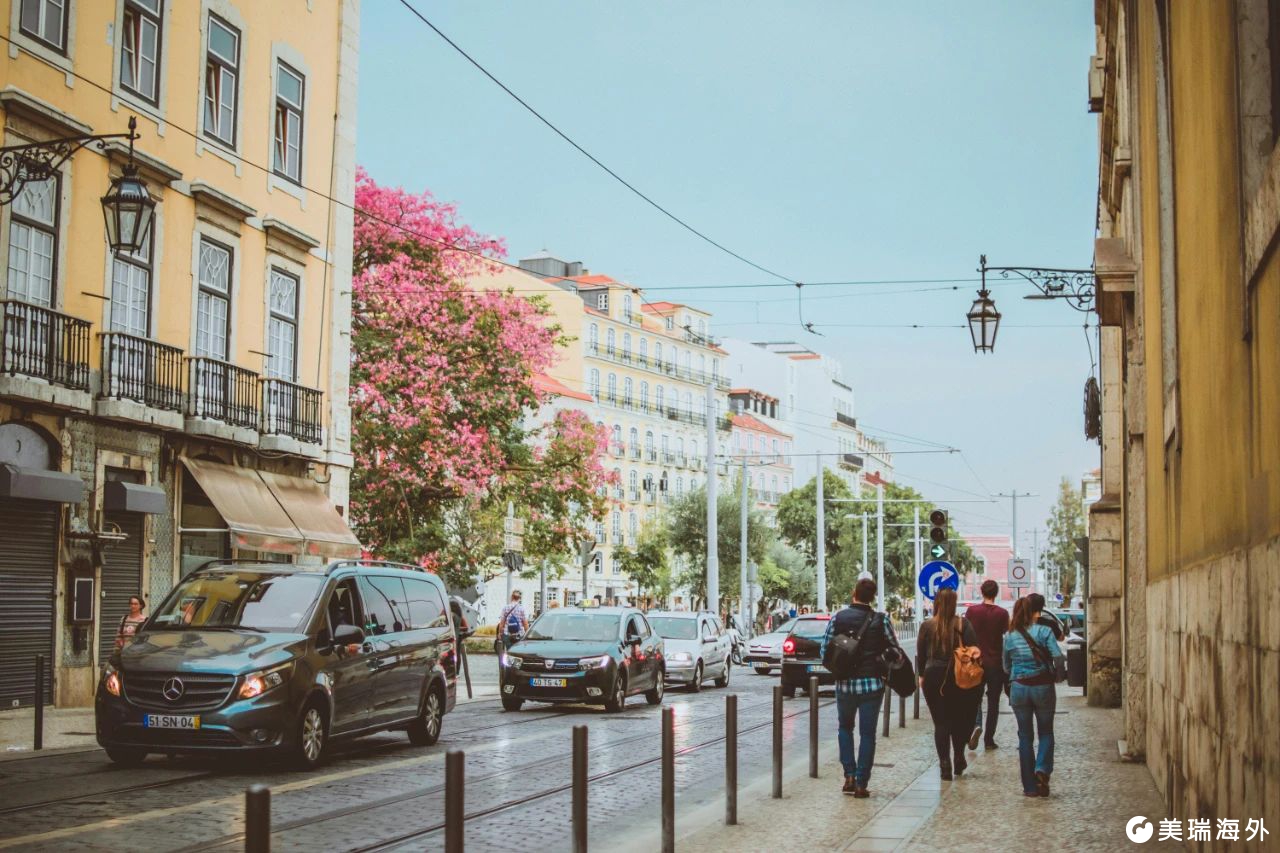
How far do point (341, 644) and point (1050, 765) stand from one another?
6.76 meters

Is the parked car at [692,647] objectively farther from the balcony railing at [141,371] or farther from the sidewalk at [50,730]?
the sidewalk at [50,730]

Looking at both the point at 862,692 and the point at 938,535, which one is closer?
the point at 862,692

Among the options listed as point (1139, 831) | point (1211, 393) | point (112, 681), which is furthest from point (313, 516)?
point (1211, 393)

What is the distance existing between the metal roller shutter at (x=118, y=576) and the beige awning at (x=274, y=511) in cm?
142

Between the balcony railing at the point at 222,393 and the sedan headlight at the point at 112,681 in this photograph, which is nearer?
the sedan headlight at the point at 112,681

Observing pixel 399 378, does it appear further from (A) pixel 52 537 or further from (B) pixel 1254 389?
(B) pixel 1254 389

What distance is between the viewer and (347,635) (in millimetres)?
15469

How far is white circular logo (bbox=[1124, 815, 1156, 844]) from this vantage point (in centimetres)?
1005

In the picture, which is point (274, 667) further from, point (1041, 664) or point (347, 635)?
point (1041, 664)

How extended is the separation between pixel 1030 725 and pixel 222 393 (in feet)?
55.7

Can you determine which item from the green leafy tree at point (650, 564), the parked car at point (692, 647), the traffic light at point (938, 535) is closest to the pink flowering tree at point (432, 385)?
the parked car at point (692, 647)

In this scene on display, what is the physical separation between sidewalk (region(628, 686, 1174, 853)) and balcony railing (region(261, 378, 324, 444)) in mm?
14335

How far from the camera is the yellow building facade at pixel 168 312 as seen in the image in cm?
2153

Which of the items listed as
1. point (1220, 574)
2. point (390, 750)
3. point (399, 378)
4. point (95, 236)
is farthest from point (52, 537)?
point (1220, 574)
